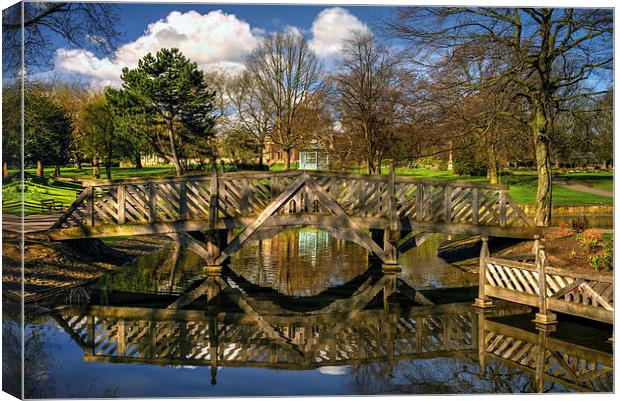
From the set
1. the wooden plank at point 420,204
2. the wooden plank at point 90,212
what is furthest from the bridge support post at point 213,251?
the wooden plank at point 420,204

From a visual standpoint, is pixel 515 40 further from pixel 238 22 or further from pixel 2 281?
pixel 2 281

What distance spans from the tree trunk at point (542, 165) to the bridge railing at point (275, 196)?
68cm

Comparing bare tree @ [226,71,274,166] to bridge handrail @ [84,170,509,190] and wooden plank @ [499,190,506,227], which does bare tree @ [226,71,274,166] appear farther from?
wooden plank @ [499,190,506,227]

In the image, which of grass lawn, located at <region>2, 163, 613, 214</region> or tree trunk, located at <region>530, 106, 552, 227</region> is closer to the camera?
grass lawn, located at <region>2, 163, 613, 214</region>

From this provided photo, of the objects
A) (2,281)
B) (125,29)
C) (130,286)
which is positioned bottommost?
(130,286)

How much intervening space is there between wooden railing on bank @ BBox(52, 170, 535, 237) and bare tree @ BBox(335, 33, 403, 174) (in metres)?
2.81

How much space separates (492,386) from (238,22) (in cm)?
934

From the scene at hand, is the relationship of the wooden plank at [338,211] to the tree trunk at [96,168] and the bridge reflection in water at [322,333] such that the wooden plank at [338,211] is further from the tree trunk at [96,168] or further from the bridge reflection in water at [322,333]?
the tree trunk at [96,168]

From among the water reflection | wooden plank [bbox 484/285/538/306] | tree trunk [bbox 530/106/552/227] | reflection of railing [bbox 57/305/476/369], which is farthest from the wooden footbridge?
wooden plank [bbox 484/285/538/306]

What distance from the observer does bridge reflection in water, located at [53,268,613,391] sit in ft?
36.5

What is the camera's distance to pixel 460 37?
59.6 feet

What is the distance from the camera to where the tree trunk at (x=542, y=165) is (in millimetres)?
18969

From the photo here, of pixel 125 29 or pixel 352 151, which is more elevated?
pixel 125 29

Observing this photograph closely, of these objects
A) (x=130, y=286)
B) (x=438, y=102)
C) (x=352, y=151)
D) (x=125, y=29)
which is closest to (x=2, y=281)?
(x=125, y=29)
